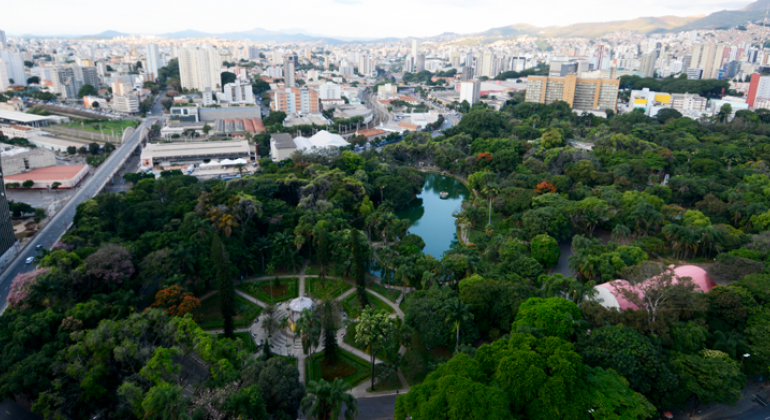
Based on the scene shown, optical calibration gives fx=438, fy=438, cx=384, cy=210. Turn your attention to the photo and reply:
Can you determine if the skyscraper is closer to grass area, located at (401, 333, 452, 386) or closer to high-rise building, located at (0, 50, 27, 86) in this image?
high-rise building, located at (0, 50, 27, 86)

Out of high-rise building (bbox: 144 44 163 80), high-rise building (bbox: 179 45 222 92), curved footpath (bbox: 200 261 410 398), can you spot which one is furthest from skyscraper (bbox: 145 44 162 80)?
curved footpath (bbox: 200 261 410 398)

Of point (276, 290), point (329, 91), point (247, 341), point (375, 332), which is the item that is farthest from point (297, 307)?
point (329, 91)

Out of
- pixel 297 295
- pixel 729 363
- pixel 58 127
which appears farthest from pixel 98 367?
pixel 58 127

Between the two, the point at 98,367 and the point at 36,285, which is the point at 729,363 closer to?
the point at 98,367

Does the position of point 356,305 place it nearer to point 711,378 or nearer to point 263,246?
point 263,246

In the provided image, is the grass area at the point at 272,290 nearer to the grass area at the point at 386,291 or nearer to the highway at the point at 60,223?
the grass area at the point at 386,291

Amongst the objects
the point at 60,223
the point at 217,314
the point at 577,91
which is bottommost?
the point at 217,314
